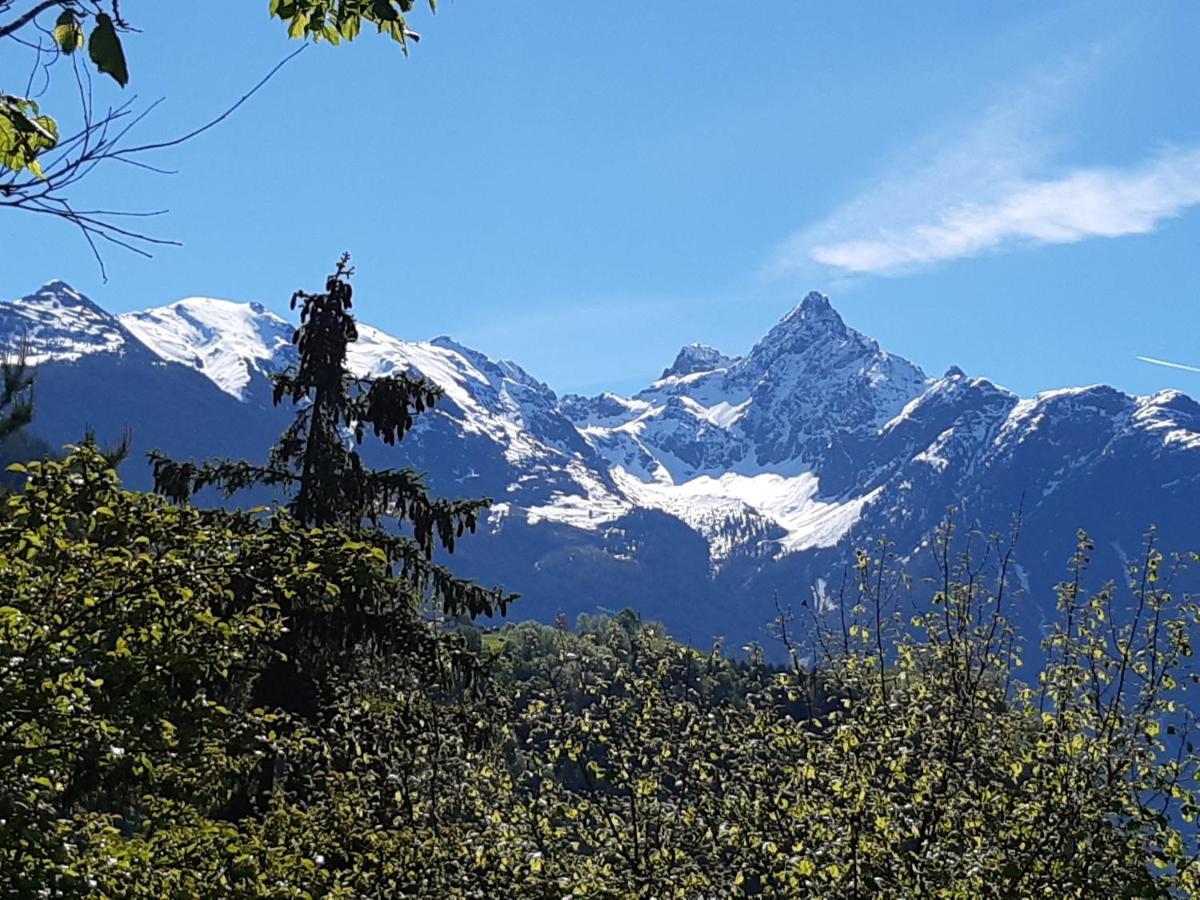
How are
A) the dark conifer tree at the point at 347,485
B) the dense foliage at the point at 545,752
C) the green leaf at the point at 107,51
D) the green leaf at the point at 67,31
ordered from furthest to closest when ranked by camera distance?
the dark conifer tree at the point at 347,485 < the dense foliage at the point at 545,752 < the green leaf at the point at 67,31 < the green leaf at the point at 107,51

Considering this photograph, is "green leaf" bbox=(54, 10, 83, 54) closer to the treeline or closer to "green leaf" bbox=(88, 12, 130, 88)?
"green leaf" bbox=(88, 12, 130, 88)

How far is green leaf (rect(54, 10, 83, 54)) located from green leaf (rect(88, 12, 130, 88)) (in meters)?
0.52

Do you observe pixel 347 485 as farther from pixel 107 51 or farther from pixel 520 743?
pixel 107 51

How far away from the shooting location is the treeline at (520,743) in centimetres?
709

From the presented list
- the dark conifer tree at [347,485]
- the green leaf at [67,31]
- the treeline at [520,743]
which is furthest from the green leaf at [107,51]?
the dark conifer tree at [347,485]

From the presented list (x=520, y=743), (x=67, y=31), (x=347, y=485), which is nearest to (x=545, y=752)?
(x=520, y=743)

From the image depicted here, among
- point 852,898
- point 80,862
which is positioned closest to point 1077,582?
point 852,898

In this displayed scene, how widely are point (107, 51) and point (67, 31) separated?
0.63 metres

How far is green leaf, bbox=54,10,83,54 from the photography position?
13.7 feet

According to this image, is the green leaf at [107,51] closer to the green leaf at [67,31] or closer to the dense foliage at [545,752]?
the green leaf at [67,31]

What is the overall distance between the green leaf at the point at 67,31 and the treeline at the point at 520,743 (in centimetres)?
333

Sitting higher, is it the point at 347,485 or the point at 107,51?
the point at 347,485

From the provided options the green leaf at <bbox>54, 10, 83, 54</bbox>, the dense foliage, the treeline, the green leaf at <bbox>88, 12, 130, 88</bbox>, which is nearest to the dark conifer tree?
the treeline

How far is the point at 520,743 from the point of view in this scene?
57.5 feet
